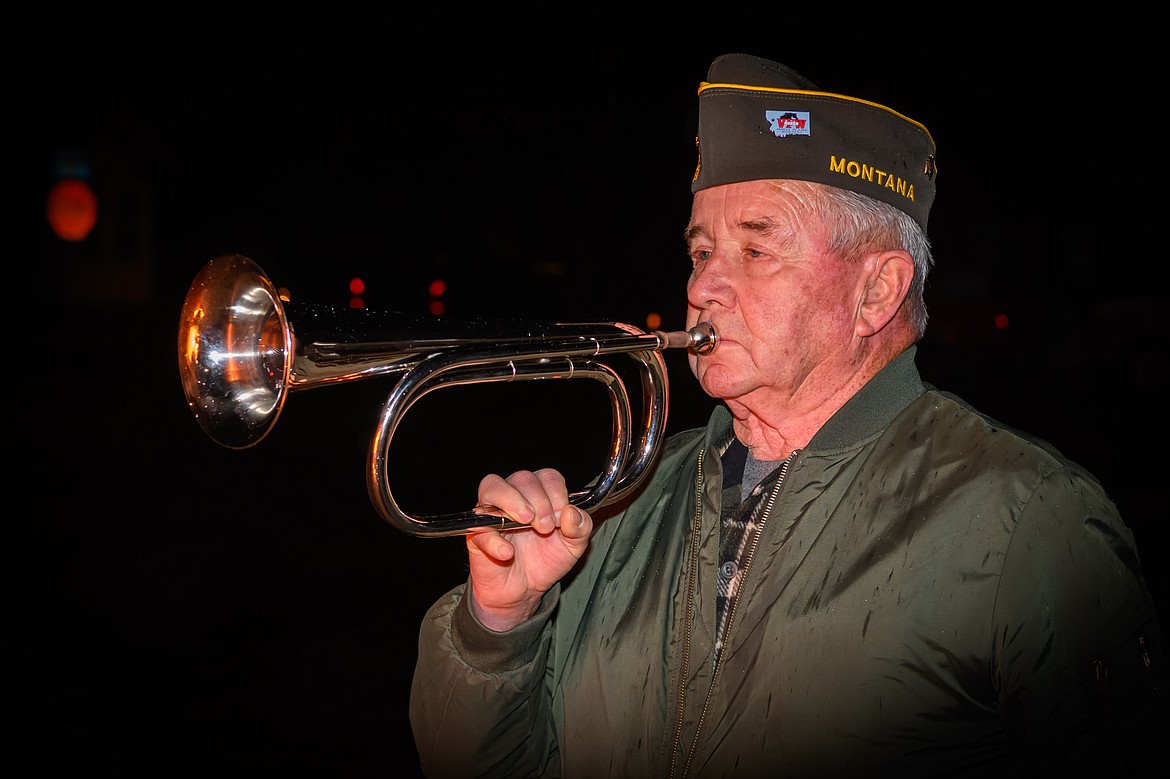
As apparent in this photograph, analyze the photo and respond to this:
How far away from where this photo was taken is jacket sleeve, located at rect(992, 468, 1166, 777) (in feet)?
5.55

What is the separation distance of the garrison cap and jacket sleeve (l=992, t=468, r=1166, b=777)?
2.99 feet

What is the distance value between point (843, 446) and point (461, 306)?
19.4 m

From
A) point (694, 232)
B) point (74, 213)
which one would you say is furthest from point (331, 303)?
point (74, 213)

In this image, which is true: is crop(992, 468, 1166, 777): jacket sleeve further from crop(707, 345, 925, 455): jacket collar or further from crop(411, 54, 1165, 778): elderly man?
crop(707, 345, 925, 455): jacket collar

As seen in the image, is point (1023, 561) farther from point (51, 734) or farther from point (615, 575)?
point (51, 734)

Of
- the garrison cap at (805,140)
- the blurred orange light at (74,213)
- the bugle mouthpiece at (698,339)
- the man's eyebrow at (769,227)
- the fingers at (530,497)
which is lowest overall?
the fingers at (530,497)

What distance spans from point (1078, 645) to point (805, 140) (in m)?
1.28

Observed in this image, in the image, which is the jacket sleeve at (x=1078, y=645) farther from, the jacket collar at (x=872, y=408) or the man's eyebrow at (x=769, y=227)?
the man's eyebrow at (x=769, y=227)

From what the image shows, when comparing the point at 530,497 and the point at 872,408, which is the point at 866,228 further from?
the point at 530,497

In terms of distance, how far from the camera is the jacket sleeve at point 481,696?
2.26 metres

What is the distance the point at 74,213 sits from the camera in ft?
68.3

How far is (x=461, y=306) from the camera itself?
69.5ft

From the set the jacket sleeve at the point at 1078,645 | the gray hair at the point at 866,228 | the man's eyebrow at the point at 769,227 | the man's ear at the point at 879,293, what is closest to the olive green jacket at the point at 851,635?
the jacket sleeve at the point at 1078,645

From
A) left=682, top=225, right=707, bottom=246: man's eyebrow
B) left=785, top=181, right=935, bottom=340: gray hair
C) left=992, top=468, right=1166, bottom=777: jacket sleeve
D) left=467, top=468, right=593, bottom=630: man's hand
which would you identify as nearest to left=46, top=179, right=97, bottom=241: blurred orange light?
left=682, top=225, right=707, bottom=246: man's eyebrow
